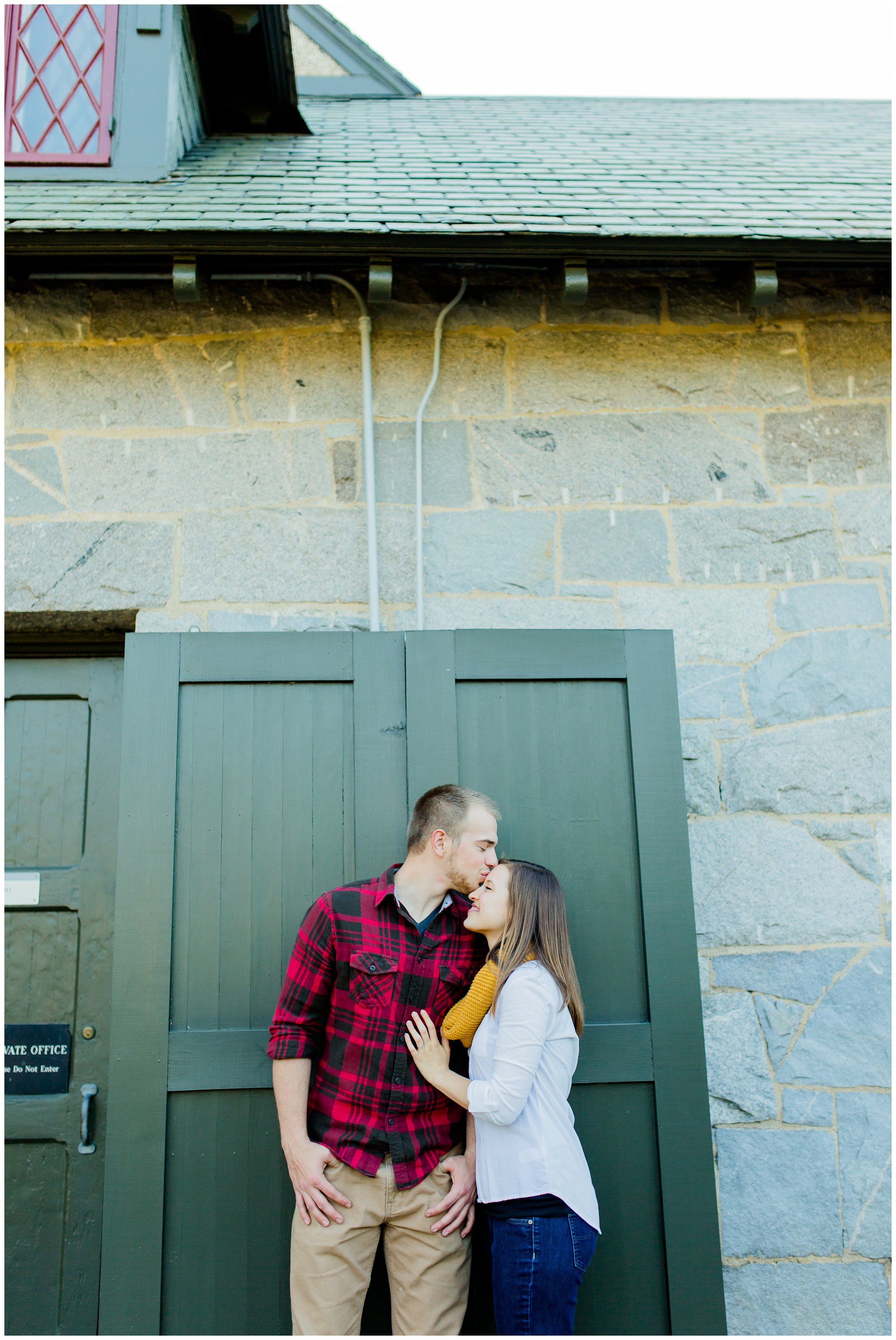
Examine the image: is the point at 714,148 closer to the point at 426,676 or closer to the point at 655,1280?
the point at 426,676

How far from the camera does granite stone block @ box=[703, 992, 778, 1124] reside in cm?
303

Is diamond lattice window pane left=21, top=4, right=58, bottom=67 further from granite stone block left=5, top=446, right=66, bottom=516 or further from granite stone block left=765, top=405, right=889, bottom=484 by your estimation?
granite stone block left=765, top=405, right=889, bottom=484

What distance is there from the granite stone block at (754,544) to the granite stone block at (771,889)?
898mm

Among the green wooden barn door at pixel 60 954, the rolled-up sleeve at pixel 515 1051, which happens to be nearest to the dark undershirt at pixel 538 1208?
the rolled-up sleeve at pixel 515 1051

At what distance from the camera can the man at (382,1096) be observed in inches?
93.5

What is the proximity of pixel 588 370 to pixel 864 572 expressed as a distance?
127 centimetres

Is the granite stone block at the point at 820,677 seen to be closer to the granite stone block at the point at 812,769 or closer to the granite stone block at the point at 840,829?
the granite stone block at the point at 812,769

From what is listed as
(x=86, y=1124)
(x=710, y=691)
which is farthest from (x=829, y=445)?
(x=86, y=1124)

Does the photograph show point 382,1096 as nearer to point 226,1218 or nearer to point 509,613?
point 226,1218

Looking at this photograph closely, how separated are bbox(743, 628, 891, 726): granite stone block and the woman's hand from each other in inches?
63.3

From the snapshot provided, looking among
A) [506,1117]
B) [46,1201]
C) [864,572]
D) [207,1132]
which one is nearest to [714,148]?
[864,572]

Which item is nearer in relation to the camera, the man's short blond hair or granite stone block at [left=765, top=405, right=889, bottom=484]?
the man's short blond hair

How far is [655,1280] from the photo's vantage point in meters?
2.63

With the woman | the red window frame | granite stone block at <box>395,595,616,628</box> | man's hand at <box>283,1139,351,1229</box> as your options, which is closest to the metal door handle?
man's hand at <box>283,1139,351,1229</box>
